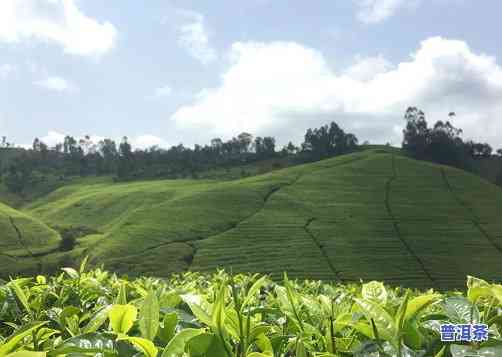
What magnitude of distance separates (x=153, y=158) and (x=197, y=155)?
8384 millimetres

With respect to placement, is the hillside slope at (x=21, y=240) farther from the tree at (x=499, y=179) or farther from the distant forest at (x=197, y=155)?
the tree at (x=499, y=179)

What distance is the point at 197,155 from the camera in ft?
329

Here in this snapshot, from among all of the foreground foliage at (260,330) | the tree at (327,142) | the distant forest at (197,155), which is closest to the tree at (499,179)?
the distant forest at (197,155)

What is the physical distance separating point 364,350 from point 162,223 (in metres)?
53.3

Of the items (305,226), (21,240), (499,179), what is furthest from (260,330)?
(499,179)

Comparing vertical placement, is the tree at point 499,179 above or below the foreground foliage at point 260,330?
below

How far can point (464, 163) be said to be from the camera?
3342 inches

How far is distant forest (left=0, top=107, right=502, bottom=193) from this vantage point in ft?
287

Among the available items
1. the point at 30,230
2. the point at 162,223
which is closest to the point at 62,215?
the point at 30,230

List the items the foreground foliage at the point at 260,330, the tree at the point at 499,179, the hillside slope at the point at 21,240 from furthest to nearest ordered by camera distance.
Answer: the tree at the point at 499,179 < the hillside slope at the point at 21,240 < the foreground foliage at the point at 260,330

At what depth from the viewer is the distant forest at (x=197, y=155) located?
87.6m

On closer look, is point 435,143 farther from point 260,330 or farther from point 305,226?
point 260,330

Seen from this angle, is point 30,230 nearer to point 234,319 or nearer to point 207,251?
point 207,251

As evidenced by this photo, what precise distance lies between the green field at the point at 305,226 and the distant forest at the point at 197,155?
15.5 metres
